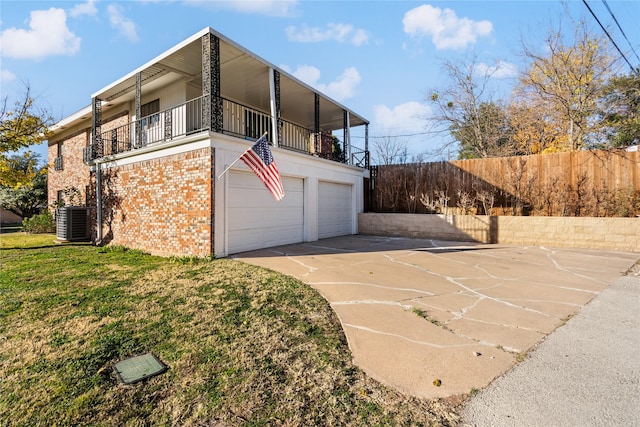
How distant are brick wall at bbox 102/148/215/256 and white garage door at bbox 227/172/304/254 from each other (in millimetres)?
600

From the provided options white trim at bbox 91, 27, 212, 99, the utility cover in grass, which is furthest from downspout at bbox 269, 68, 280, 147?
the utility cover in grass

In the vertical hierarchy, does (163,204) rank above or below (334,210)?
above

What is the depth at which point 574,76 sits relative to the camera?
13219 millimetres

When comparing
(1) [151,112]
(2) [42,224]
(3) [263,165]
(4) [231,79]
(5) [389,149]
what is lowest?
(2) [42,224]

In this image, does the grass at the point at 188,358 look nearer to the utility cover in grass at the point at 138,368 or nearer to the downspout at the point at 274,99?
the utility cover in grass at the point at 138,368

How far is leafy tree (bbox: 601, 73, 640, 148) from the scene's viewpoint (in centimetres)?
1261

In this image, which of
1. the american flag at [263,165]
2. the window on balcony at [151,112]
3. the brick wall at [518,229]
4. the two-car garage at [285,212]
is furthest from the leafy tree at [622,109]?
the window on balcony at [151,112]

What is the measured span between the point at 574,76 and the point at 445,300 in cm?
1518

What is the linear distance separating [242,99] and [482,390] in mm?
11805

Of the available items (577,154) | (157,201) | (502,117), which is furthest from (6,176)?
(502,117)

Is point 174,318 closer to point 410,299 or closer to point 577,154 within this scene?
point 410,299

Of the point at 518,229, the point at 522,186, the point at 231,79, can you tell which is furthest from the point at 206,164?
the point at 522,186

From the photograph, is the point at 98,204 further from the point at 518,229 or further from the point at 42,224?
the point at 518,229

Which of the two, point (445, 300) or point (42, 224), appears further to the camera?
point (42, 224)
